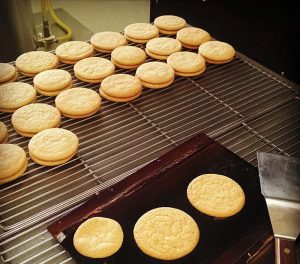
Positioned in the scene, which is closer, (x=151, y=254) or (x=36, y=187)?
(x=151, y=254)

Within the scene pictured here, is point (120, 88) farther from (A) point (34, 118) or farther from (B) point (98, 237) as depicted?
(B) point (98, 237)

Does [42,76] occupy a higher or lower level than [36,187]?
higher

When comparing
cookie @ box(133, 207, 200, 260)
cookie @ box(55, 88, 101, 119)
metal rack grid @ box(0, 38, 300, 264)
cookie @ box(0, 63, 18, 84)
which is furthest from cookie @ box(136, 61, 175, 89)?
cookie @ box(133, 207, 200, 260)

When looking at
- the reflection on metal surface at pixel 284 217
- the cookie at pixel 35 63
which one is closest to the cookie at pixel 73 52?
the cookie at pixel 35 63

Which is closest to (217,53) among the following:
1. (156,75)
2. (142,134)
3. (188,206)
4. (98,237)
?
(156,75)

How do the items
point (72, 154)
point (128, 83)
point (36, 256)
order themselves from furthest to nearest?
1. point (128, 83)
2. point (72, 154)
3. point (36, 256)

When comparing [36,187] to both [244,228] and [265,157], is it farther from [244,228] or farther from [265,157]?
[265,157]

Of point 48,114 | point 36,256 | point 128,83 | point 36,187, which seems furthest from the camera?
point 128,83

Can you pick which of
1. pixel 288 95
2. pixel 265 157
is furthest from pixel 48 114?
pixel 288 95
